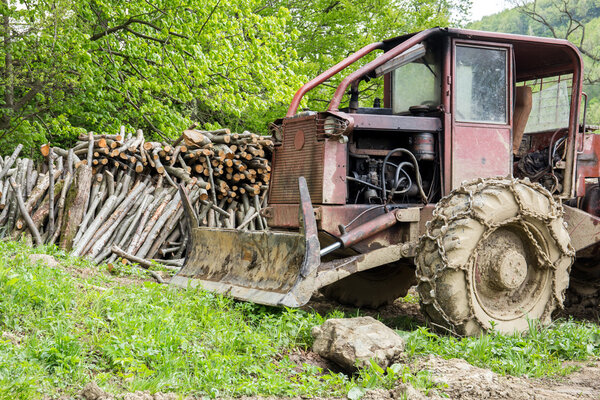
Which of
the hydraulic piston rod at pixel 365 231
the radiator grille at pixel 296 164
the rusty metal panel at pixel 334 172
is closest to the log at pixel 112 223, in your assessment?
the radiator grille at pixel 296 164

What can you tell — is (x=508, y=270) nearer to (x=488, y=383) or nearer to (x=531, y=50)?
(x=488, y=383)

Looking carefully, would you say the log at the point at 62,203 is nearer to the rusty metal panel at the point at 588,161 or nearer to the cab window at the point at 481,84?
the cab window at the point at 481,84

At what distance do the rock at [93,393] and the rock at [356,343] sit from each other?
1.74m

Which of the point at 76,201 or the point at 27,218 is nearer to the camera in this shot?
the point at 27,218

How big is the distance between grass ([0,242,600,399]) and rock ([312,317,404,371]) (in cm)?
12

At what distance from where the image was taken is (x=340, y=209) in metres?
6.04

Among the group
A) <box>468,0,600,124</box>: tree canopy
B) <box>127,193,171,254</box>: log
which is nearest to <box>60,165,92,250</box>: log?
<box>127,193,171,254</box>: log

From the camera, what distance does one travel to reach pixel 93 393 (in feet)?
12.0

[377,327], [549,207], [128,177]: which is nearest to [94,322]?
[377,327]

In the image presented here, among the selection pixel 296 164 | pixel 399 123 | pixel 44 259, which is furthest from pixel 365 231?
pixel 44 259

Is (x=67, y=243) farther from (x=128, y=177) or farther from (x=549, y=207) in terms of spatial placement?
(x=549, y=207)

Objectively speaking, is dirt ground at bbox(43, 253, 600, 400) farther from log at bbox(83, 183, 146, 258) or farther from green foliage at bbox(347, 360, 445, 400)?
log at bbox(83, 183, 146, 258)

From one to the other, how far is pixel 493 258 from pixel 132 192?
228 inches

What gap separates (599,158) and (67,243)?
674 centimetres
